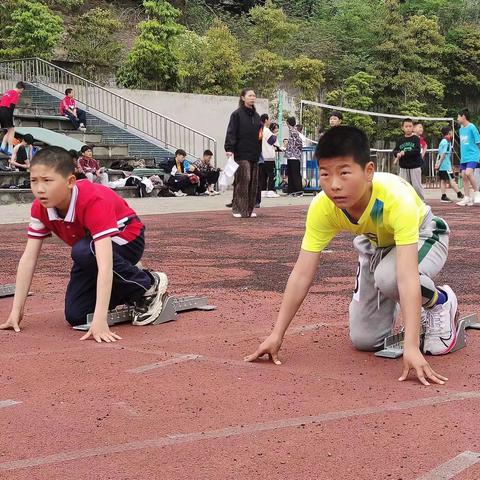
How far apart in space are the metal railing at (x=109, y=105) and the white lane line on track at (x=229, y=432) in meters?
20.8

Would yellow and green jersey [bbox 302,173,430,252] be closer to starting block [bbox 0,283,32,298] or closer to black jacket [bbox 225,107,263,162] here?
starting block [bbox 0,283,32,298]

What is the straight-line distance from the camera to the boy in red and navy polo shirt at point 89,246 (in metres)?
4.94

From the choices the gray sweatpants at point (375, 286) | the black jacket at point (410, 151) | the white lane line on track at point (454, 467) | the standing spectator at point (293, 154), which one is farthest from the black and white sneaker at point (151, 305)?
the standing spectator at point (293, 154)

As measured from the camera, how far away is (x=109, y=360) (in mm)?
4473

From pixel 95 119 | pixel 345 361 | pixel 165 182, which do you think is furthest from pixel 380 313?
pixel 95 119

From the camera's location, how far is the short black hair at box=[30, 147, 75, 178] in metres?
4.94

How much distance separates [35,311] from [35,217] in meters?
1.02

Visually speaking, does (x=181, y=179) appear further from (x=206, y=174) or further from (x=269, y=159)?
(x=269, y=159)

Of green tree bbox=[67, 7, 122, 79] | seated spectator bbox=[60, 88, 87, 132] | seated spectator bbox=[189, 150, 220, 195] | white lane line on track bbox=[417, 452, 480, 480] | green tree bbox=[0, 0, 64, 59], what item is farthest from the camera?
green tree bbox=[67, 7, 122, 79]

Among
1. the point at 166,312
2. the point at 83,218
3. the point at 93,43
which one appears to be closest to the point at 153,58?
the point at 93,43

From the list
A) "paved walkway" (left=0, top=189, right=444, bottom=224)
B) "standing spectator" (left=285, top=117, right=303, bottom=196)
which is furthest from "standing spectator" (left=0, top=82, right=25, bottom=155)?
"standing spectator" (left=285, top=117, right=303, bottom=196)

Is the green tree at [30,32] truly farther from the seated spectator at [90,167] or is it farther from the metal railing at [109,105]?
the seated spectator at [90,167]

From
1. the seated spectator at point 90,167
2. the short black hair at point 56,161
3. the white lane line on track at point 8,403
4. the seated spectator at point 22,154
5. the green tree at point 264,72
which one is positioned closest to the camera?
the white lane line on track at point 8,403

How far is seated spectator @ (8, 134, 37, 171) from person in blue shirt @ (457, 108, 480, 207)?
9.27 m
